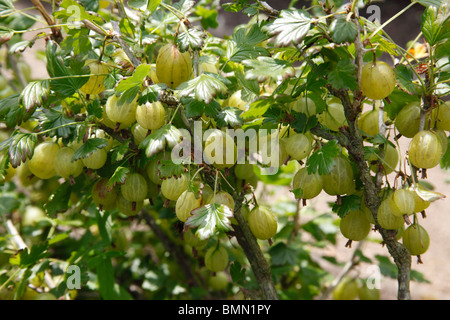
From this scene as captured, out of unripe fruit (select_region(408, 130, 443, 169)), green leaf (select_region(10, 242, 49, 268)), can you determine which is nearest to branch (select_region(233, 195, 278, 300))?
unripe fruit (select_region(408, 130, 443, 169))

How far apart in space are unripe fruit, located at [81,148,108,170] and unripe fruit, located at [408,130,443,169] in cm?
52

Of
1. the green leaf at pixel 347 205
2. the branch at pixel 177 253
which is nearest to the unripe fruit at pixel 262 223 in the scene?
the green leaf at pixel 347 205

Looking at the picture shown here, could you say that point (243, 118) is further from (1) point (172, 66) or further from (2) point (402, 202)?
(2) point (402, 202)

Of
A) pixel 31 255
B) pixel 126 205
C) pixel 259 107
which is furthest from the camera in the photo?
pixel 31 255

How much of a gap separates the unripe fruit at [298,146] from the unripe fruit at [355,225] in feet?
0.51

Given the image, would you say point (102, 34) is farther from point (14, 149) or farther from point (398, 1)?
point (398, 1)

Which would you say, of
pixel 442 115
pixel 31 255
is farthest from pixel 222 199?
pixel 31 255

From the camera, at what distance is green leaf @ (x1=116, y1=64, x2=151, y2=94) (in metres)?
0.63

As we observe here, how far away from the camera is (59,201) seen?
3.04 ft

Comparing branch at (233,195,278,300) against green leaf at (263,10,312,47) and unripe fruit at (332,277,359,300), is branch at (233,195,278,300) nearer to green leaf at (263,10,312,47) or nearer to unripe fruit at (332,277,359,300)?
green leaf at (263,10,312,47)

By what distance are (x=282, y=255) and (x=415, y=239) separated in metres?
0.52

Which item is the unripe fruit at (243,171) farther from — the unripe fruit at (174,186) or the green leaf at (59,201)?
the green leaf at (59,201)

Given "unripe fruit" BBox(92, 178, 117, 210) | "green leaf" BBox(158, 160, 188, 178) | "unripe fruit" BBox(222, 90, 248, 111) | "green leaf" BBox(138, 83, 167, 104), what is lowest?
"unripe fruit" BBox(92, 178, 117, 210)
